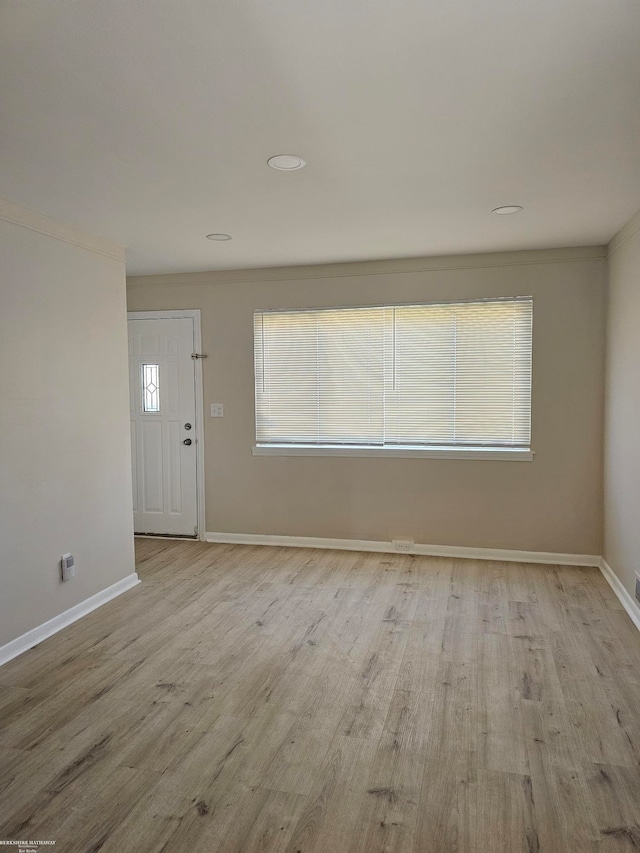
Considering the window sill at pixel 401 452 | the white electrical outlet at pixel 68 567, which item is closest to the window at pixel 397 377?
the window sill at pixel 401 452

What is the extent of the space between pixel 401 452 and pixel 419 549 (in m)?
0.84

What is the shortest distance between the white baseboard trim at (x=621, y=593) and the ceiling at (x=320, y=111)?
7.75 ft

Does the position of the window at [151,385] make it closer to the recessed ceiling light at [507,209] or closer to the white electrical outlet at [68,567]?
the white electrical outlet at [68,567]

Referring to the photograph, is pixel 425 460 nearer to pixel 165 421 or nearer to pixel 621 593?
pixel 621 593

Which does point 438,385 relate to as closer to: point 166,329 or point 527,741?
point 166,329

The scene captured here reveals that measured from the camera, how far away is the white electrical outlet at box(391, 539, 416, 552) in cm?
496

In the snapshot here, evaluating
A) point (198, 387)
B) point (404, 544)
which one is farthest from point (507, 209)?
point (198, 387)

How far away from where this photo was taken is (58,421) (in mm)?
3553

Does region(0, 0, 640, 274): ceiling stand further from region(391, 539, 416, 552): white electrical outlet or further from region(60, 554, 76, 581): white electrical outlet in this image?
region(391, 539, 416, 552): white electrical outlet

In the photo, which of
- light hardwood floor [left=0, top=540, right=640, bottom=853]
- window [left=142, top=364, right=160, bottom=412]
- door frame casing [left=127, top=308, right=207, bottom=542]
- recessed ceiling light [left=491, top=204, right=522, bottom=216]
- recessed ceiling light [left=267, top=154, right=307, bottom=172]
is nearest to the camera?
light hardwood floor [left=0, top=540, right=640, bottom=853]

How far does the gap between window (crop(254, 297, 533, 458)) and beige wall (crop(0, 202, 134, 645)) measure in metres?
1.46

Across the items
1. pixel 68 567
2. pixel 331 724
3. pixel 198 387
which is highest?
pixel 198 387

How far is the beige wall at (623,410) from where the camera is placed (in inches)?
142

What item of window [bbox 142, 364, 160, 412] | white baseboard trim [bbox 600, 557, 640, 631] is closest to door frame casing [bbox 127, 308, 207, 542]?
window [bbox 142, 364, 160, 412]
